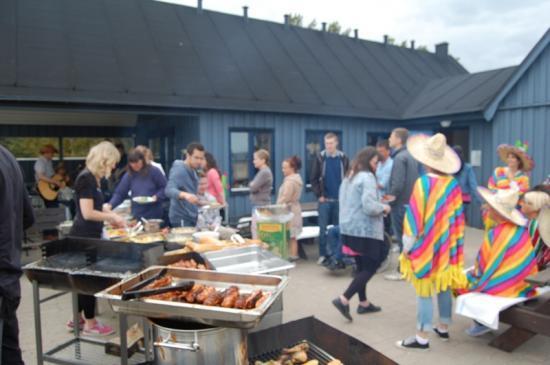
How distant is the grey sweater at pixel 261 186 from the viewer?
7.35 meters

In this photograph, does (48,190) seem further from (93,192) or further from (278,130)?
(93,192)

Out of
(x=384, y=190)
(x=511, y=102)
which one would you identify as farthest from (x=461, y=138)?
(x=384, y=190)

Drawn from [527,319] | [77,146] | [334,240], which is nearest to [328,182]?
[334,240]

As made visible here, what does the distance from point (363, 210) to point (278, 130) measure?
6430mm

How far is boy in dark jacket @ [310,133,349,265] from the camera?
748cm

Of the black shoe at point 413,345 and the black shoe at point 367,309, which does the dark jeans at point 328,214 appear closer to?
the black shoe at point 367,309

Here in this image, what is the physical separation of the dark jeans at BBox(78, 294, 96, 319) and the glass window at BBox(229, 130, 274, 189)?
6116 millimetres

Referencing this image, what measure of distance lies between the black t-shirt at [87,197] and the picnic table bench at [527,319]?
4.09m

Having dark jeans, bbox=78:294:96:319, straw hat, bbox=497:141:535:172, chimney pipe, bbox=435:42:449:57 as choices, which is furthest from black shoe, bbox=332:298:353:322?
chimney pipe, bbox=435:42:449:57

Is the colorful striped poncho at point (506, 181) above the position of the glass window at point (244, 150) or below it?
below

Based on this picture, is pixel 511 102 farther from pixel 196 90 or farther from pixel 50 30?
pixel 50 30

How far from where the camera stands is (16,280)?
2.72 meters

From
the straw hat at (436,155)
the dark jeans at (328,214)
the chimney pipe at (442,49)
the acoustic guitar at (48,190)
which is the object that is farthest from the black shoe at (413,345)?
the chimney pipe at (442,49)

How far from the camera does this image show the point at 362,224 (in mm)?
4867
